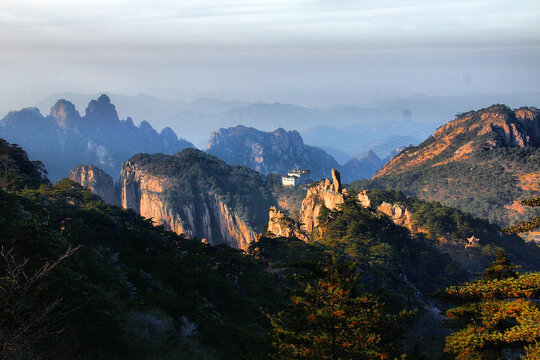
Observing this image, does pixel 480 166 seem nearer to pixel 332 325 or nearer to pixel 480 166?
pixel 480 166

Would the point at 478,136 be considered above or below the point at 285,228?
above

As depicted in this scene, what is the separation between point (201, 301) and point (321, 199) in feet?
167

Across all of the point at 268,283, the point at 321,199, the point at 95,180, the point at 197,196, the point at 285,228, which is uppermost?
the point at 95,180

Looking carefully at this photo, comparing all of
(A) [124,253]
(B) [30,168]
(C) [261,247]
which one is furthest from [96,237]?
(B) [30,168]

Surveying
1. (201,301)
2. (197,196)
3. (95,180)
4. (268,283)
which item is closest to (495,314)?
(201,301)

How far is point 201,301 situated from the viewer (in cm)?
2192

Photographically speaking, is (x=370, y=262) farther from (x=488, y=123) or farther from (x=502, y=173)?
Answer: (x=488, y=123)

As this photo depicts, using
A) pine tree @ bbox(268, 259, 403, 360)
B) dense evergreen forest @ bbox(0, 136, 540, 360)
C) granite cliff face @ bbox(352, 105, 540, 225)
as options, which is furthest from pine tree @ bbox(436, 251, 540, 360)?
granite cliff face @ bbox(352, 105, 540, 225)

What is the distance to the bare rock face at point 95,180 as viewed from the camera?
114 m

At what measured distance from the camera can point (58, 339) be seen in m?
13.5

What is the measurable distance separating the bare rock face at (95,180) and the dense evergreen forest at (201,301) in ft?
236

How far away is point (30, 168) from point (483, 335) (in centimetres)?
5210

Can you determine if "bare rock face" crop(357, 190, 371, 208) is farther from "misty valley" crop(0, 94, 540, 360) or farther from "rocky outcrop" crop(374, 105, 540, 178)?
"rocky outcrop" crop(374, 105, 540, 178)

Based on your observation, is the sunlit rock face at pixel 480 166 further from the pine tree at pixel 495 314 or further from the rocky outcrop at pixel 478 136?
the pine tree at pixel 495 314
